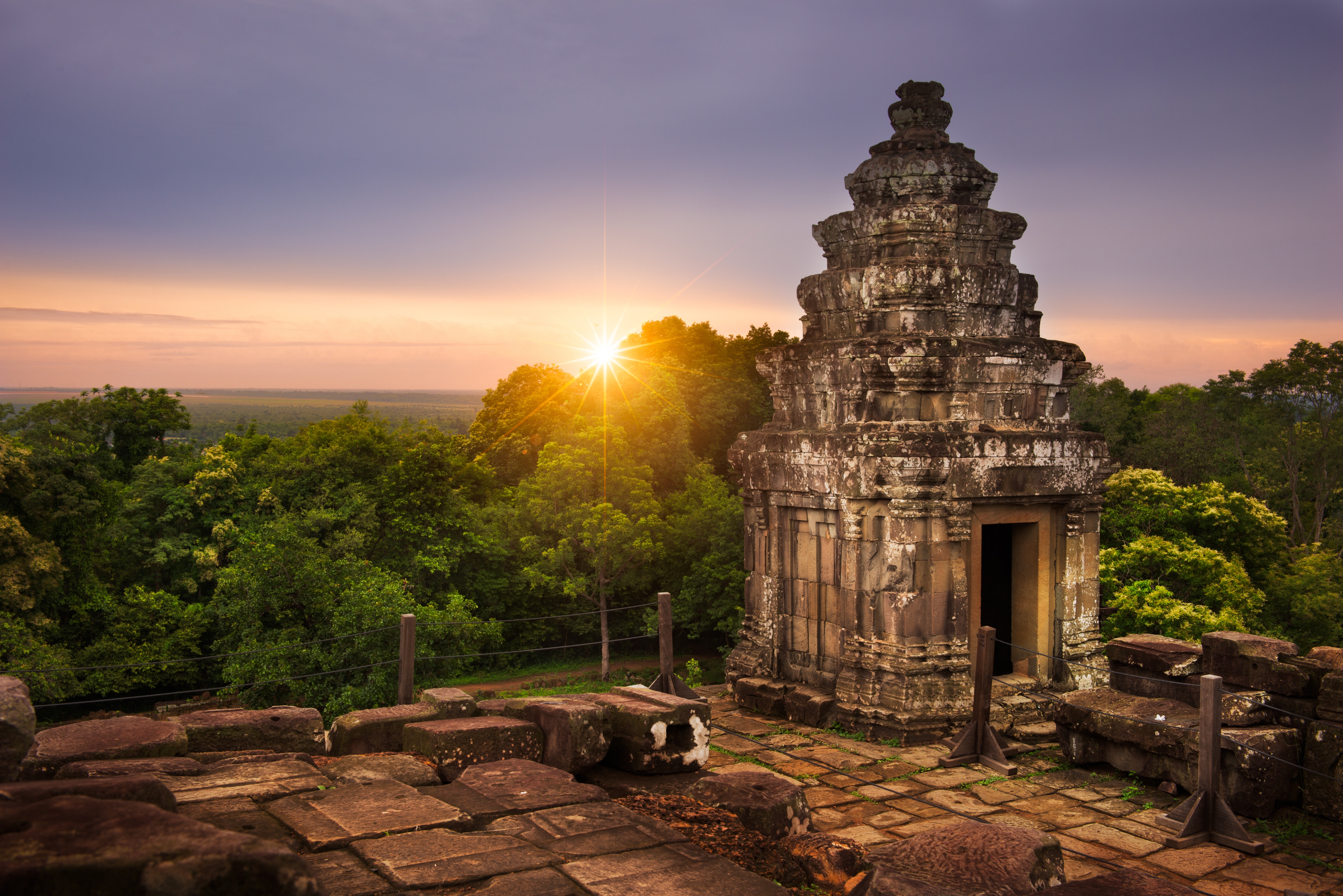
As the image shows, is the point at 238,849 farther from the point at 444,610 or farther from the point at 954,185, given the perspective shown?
the point at 444,610

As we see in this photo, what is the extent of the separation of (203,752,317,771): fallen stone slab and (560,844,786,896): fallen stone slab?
1.95 m

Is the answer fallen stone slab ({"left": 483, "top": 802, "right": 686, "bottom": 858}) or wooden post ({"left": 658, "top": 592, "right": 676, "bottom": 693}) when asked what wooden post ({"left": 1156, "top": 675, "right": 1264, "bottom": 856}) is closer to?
fallen stone slab ({"left": 483, "top": 802, "right": 686, "bottom": 858})

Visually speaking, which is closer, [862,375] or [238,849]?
[238,849]

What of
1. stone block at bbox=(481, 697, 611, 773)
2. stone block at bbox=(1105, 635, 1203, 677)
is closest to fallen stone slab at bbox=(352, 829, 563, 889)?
stone block at bbox=(481, 697, 611, 773)

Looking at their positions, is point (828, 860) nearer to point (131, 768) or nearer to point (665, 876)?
point (665, 876)

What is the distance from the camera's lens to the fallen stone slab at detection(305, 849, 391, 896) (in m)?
3.31

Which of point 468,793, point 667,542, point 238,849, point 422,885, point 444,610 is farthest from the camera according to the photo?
point 667,542

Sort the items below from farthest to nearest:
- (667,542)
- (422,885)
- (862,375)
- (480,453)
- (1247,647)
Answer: (480,453), (667,542), (862,375), (1247,647), (422,885)

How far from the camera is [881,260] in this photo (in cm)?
966

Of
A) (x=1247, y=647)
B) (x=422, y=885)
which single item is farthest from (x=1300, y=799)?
(x=422, y=885)

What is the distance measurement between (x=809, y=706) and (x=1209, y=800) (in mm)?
3681

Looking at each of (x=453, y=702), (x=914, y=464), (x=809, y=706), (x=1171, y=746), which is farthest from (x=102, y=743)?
(x=1171, y=746)

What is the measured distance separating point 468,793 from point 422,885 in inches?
45.5

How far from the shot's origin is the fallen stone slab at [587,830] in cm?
380
